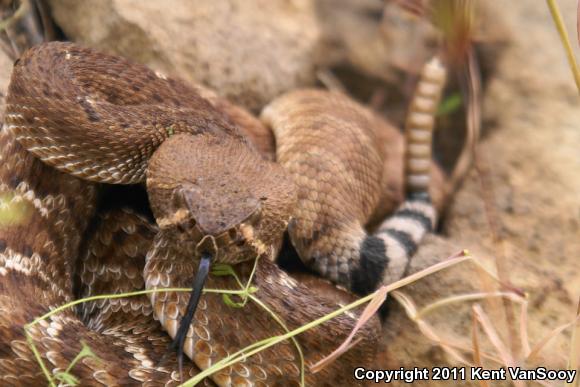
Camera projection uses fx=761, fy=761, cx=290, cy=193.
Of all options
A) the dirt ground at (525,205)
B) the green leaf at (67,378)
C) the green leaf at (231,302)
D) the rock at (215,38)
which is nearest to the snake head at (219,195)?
the green leaf at (231,302)

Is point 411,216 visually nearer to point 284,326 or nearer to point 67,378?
point 284,326

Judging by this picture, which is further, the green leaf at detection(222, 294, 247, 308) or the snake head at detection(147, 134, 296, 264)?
the green leaf at detection(222, 294, 247, 308)

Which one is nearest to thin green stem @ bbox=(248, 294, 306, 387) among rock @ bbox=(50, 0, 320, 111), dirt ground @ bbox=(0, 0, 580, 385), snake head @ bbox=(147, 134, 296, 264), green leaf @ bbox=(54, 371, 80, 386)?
snake head @ bbox=(147, 134, 296, 264)

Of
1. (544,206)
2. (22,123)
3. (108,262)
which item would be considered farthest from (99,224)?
(544,206)

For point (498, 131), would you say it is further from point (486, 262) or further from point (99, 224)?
point (99, 224)
